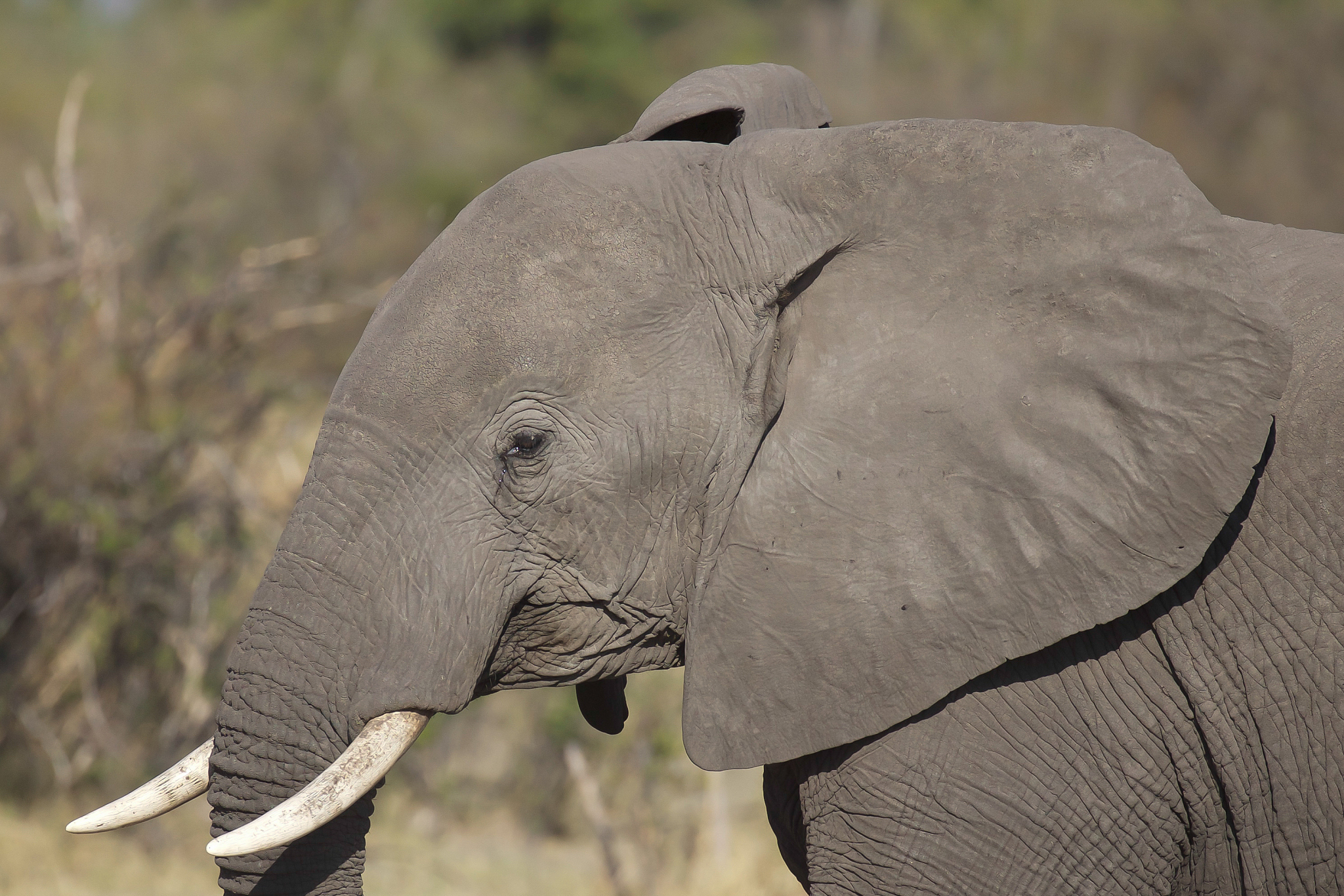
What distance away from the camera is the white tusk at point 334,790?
2062 mm

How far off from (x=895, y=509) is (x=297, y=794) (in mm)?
1081

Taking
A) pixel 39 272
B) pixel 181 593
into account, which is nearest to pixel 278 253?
pixel 39 272

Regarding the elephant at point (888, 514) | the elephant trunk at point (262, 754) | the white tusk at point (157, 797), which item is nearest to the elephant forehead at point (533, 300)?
the elephant at point (888, 514)

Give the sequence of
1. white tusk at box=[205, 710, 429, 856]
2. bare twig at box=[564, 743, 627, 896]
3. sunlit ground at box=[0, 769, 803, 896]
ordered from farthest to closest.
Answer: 1. sunlit ground at box=[0, 769, 803, 896]
2. bare twig at box=[564, 743, 627, 896]
3. white tusk at box=[205, 710, 429, 856]

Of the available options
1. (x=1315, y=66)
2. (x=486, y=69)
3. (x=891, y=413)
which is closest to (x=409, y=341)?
(x=891, y=413)

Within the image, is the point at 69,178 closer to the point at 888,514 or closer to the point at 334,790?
the point at 334,790

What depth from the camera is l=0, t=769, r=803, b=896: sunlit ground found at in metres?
5.17

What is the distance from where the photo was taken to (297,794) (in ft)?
6.87

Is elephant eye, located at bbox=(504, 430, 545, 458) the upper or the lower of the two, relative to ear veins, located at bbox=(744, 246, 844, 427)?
lower

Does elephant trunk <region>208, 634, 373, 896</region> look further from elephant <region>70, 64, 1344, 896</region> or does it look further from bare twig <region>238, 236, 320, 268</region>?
bare twig <region>238, 236, 320, 268</region>

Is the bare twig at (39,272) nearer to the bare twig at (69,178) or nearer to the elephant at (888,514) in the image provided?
the bare twig at (69,178)

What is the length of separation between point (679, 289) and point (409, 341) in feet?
1.56

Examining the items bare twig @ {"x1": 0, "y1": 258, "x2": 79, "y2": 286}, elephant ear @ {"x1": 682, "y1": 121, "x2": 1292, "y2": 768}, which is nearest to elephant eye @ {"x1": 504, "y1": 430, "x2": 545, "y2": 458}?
elephant ear @ {"x1": 682, "y1": 121, "x2": 1292, "y2": 768}

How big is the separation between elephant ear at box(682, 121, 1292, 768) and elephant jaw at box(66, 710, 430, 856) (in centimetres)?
50
